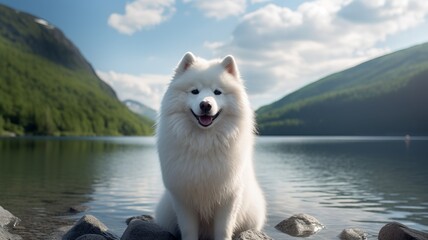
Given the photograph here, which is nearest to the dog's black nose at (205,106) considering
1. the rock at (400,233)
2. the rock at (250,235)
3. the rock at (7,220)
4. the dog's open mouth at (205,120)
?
the dog's open mouth at (205,120)

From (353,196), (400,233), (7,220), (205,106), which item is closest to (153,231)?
(205,106)

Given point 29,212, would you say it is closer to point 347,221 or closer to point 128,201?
point 128,201

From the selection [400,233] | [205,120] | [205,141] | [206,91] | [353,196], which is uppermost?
[206,91]

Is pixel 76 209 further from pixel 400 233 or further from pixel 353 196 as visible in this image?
pixel 353 196

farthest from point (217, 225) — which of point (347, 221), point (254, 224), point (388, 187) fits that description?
point (388, 187)

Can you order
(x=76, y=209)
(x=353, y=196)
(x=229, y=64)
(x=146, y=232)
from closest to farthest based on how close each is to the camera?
1. (x=229, y=64)
2. (x=146, y=232)
3. (x=76, y=209)
4. (x=353, y=196)

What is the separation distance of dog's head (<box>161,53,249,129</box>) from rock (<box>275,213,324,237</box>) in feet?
25.0

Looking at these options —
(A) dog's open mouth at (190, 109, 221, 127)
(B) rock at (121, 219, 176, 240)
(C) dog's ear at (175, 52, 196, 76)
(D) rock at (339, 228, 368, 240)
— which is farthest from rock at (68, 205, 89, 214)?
(A) dog's open mouth at (190, 109, 221, 127)

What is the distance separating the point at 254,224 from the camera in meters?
9.49

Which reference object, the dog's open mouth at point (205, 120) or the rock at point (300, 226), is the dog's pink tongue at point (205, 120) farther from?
the rock at point (300, 226)

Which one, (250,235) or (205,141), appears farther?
(250,235)

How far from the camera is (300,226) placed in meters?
14.2

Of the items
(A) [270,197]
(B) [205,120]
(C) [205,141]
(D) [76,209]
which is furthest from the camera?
(A) [270,197]

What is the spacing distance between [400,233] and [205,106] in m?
7.77
